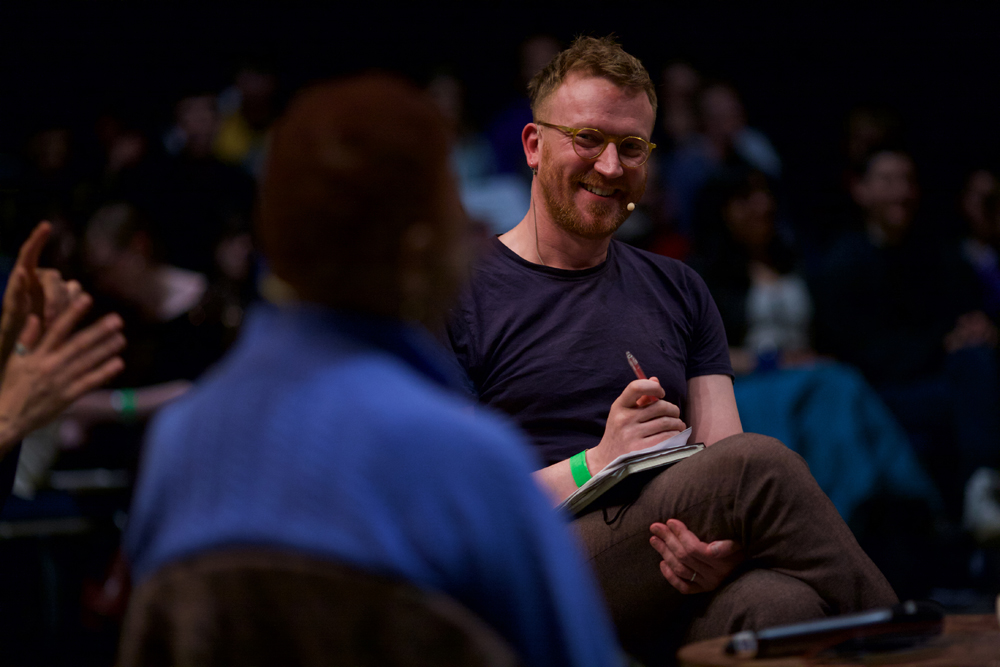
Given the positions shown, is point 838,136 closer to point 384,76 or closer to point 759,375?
point 759,375

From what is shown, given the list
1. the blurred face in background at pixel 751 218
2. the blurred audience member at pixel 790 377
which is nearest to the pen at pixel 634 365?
the blurred audience member at pixel 790 377

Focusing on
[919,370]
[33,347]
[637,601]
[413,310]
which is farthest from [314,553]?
[919,370]

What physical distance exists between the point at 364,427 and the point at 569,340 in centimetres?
119

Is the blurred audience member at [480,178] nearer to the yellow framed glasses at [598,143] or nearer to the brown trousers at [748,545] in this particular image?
the yellow framed glasses at [598,143]

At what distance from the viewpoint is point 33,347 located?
1.54 meters

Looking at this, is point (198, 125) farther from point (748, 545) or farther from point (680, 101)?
point (748, 545)

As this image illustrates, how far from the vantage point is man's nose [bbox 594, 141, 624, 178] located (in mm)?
1998

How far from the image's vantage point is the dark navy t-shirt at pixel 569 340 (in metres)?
1.93

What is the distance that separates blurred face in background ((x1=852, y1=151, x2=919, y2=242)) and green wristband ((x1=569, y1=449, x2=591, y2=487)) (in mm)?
2791

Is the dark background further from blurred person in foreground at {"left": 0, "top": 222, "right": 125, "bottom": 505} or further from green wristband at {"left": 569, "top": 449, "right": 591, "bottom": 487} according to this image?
blurred person in foreground at {"left": 0, "top": 222, "right": 125, "bottom": 505}

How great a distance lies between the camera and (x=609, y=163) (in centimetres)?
200

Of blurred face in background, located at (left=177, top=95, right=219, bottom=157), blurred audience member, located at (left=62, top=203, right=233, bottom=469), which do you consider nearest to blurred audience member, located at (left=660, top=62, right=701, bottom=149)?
blurred face in background, located at (left=177, top=95, right=219, bottom=157)

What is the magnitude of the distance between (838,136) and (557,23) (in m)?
1.56

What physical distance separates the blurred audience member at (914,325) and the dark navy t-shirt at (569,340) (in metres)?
2.00
